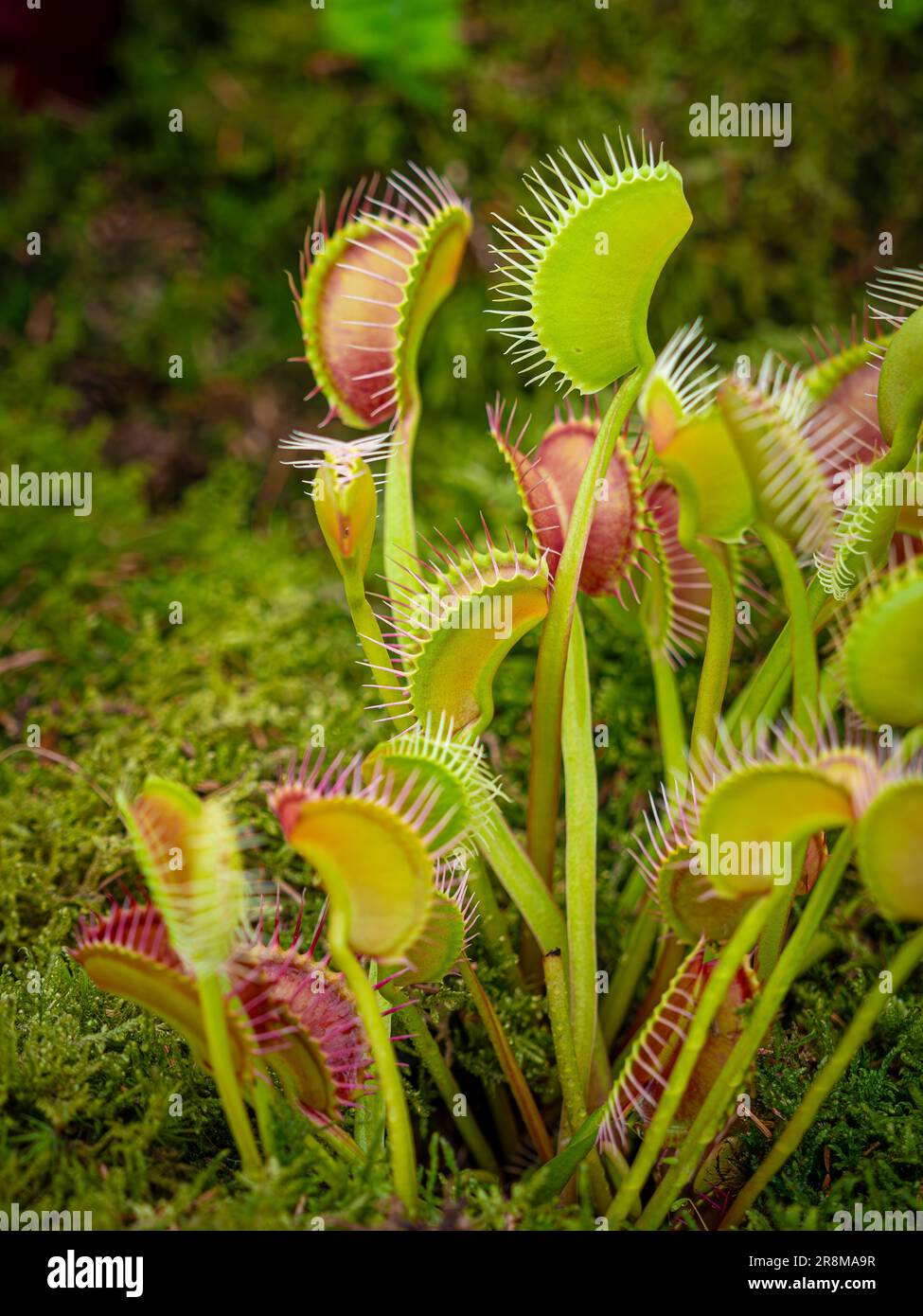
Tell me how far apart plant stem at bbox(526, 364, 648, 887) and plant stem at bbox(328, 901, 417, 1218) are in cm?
32

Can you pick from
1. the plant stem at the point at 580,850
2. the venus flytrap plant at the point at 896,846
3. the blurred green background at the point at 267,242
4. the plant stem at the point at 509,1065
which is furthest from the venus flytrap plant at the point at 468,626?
the blurred green background at the point at 267,242

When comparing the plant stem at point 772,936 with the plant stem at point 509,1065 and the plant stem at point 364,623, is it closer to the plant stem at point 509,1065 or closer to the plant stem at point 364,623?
the plant stem at point 509,1065

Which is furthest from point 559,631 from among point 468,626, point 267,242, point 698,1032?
point 267,242

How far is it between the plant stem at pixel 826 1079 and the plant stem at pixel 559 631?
0.35 m

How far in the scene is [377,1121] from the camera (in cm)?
92

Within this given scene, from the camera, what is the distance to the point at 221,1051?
2.59 ft

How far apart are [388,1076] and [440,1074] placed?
20cm

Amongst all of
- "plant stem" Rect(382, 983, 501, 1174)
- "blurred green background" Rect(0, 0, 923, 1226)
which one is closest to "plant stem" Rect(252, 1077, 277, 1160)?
"plant stem" Rect(382, 983, 501, 1174)

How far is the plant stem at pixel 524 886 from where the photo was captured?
1037 mm

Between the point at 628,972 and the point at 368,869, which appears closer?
the point at 368,869

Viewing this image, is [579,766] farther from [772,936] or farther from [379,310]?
[379,310]

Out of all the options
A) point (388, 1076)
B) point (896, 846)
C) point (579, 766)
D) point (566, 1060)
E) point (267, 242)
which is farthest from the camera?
point (267, 242)

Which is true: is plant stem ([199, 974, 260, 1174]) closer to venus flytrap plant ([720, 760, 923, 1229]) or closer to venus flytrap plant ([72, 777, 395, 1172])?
venus flytrap plant ([72, 777, 395, 1172])
